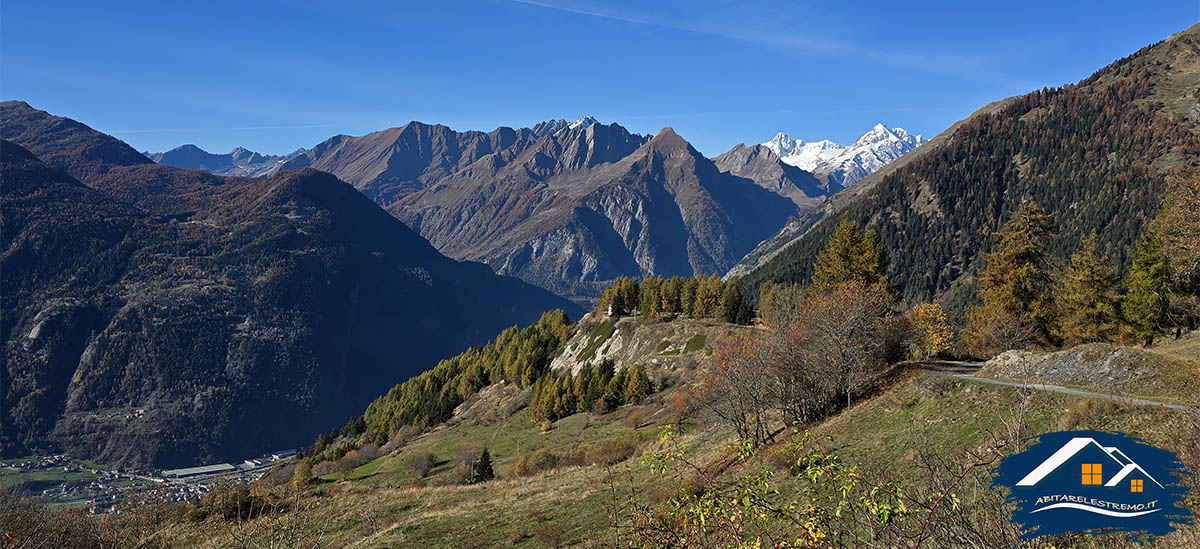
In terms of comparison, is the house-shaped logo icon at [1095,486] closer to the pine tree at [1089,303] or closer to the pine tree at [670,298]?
the pine tree at [1089,303]

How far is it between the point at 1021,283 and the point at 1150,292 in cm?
888

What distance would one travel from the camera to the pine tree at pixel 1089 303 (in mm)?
47019

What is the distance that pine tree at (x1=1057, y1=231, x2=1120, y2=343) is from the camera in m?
47.0

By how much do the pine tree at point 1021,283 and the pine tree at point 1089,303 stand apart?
151 cm

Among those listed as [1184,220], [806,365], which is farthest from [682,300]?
[1184,220]

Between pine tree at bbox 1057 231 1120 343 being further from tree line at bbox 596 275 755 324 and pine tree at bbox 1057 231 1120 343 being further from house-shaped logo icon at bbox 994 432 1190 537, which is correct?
house-shaped logo icon at bbox 994 432 1190 537

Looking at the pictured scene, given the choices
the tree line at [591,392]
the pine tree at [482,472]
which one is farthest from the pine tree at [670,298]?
the pine tree at [482,472]

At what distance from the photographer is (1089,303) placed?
48.1 m

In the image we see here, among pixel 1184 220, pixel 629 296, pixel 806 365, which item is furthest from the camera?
pixel 629 296

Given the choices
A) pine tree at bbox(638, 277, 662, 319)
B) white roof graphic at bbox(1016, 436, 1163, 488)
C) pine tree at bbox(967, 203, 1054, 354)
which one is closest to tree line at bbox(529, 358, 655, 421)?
pine tree at bbox(638, 277, 662, 319)

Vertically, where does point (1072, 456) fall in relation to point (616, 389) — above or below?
above

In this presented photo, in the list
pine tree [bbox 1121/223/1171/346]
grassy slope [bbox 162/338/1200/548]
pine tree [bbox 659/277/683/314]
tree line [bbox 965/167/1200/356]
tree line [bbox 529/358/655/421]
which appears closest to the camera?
grassy slope [bbox 162/338/1200/548]

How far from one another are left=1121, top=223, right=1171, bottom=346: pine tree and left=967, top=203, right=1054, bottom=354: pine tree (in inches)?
211

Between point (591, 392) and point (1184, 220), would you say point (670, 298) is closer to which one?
point (591, 392)
